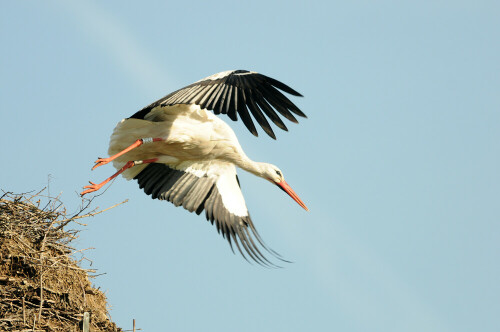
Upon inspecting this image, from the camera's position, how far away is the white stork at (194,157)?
8911 millimetres

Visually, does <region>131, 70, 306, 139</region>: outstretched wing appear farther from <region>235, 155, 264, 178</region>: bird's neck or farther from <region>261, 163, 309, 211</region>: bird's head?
<region>261, 163, 309, 211</region>: bird's head

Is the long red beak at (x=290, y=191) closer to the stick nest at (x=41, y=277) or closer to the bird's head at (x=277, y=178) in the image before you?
the bird's head at (x=277, y=178)

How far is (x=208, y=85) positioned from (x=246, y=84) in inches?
14.9

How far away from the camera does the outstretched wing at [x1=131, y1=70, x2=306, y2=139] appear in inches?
334

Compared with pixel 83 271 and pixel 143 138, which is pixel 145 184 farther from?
pixel 83 271

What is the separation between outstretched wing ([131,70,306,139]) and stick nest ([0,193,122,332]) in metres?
1.62

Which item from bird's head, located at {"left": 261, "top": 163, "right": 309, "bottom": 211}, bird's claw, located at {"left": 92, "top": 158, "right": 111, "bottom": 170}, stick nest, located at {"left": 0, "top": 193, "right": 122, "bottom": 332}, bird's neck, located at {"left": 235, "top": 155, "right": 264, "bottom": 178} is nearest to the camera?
stick nest, located at {"left": 0, "top": 193, "right": 122, "bottom": 332}

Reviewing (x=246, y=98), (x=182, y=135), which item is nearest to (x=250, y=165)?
(x=182, y=135)

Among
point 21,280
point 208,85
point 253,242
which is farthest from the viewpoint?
point 253,242

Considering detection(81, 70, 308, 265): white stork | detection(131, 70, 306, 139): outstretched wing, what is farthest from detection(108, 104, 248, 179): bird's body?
detection(131, 70, 306, 139): outstretched wing

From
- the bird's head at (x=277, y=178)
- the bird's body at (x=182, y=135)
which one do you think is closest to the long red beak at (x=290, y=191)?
the bird's head at (x=277, y=178)

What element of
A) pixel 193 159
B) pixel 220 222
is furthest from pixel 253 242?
pixel 193 159

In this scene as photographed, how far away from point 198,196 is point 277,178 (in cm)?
109

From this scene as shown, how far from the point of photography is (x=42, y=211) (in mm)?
8828
